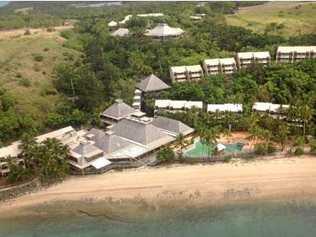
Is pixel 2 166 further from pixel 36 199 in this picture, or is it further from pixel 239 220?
pixel 239 220

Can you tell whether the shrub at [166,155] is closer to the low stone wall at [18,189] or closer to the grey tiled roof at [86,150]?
the grey tiled roof at [86,150]

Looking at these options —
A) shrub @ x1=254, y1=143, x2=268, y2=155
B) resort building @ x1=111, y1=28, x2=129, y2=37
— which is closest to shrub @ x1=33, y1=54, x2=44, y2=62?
resort building @ x1=111, y1=28, x2=129, y2=37

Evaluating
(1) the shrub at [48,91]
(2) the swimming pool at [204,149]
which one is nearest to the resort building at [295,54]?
(2) the swimming pool at [204,149]

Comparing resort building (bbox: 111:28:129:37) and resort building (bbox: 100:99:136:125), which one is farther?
resort building (bbox: 111:28:129:37)

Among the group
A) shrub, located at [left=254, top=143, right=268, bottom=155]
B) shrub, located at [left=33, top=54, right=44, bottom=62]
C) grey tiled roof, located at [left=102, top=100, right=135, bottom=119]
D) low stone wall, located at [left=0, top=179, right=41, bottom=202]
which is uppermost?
shrub, located at [left=33, top=54, right=44, bottom=62]

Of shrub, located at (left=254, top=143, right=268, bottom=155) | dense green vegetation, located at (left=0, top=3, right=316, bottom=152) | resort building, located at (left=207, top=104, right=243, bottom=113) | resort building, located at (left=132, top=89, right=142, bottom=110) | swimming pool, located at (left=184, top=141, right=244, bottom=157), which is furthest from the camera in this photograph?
resort building, located at (left=132, top=89, right=142, bottom=110)

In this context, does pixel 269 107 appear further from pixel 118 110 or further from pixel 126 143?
pixel 118 110

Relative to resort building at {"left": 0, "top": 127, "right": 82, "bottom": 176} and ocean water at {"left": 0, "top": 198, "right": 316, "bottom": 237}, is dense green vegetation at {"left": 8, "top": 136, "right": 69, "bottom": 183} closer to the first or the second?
resort building at {"left": 0, "top": 127, "right": 82, "bottom": 176}

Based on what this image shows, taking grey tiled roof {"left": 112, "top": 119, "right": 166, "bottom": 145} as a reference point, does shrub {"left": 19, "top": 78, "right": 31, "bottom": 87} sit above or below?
above
